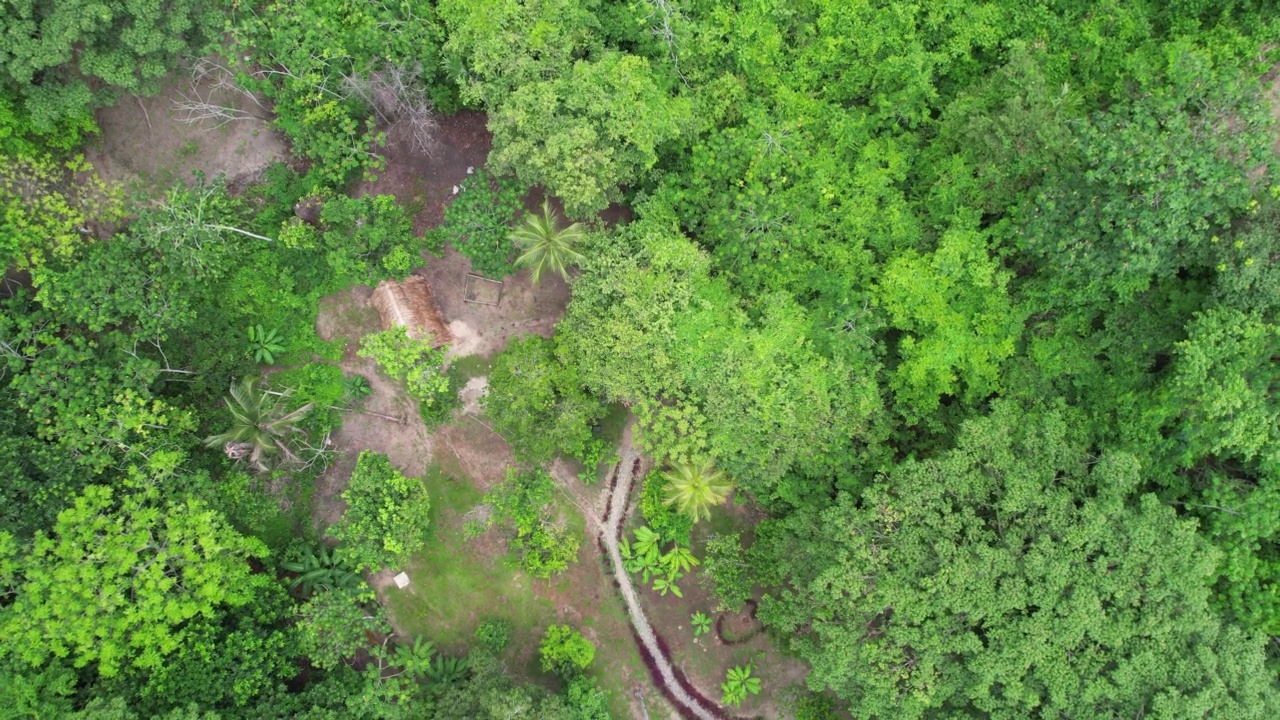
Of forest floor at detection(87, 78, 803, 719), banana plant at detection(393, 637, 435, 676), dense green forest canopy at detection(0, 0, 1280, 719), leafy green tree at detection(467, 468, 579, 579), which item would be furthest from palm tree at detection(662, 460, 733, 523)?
banana plant at detection(393, 637, 435, 676)

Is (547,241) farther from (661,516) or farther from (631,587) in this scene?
(631,587)

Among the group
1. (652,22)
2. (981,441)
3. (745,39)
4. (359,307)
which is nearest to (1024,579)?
(981,441)

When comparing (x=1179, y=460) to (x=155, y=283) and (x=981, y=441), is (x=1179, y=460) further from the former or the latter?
(x=155, y=283)

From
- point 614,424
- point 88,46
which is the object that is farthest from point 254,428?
point 88,46

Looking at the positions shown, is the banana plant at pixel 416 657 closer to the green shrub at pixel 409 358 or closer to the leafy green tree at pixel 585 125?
the green shrub at pixel 409 358

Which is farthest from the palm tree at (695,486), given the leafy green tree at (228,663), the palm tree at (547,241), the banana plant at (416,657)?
the leafy green tree at (228,663)

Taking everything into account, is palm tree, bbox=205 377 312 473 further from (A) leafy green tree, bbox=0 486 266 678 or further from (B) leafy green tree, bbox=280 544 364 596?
(B) leafy green tree, bbox=280 544 364 596
